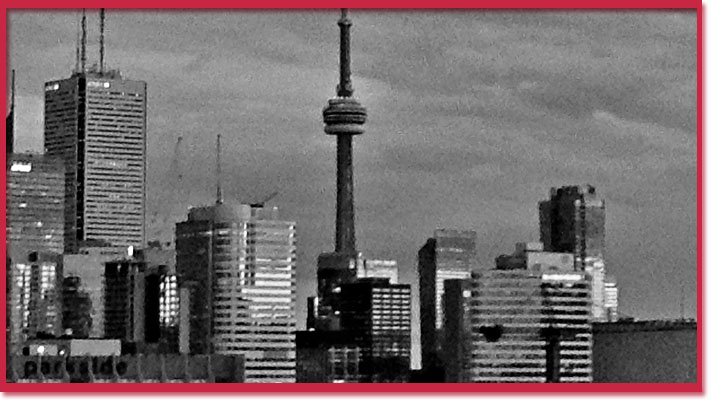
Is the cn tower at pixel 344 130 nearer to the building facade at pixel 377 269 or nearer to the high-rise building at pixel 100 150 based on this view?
the building facade at pixel 377 269

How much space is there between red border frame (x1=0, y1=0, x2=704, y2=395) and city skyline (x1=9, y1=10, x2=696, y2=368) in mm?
211

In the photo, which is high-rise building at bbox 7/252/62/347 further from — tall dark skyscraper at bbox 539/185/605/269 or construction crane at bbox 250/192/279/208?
tall dark skyscraper at bbox 539/185/605/269

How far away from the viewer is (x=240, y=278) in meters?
7.60

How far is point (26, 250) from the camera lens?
7.04 metres

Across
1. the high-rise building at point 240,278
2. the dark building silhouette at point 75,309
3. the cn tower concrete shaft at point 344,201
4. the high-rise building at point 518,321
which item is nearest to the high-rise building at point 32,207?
the dark building silhouette at point 75,309

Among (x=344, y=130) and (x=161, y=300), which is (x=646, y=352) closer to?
(x=344, y=130)

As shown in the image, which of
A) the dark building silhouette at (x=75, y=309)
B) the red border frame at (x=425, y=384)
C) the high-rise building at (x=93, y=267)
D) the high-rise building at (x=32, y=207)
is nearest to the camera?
the red border frame at (x=425, y=384)

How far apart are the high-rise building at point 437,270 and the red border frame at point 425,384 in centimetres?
49

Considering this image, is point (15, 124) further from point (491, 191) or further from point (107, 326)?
point (491, 191)

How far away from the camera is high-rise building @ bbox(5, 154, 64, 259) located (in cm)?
700

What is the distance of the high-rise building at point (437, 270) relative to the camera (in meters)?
7.13

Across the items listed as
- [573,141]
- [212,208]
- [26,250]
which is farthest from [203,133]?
[573,141]

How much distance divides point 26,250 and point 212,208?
2.37 feet

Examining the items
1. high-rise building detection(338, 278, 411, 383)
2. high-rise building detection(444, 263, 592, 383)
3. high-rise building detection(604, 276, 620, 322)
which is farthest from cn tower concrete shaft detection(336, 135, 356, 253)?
high-rise building detection(604, 276, 620, 322)
